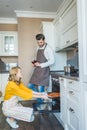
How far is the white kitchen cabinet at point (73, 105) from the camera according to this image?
6.63 ft

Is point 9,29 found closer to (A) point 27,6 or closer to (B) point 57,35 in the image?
(A) point 27,6

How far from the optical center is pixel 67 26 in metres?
3.28

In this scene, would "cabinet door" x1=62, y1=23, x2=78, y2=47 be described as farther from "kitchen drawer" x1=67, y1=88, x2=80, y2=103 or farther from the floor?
the floor

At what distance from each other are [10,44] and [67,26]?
267 cm

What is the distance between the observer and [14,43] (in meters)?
→ 5.53

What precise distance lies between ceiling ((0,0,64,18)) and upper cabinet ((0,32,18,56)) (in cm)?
62

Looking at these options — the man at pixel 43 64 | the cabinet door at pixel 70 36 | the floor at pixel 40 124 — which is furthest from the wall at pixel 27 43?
the floor at pixel 40 124

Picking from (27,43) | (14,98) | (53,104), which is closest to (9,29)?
(27,43)

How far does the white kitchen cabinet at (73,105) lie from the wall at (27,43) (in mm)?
2629

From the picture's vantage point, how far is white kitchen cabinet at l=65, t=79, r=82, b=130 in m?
2.02

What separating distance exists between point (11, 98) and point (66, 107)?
83cm

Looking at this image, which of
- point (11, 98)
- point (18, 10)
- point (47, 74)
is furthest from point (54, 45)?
point (11, 98)

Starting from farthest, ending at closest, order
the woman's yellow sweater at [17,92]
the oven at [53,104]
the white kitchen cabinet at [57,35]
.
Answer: the white kitchen cabinet at [57,35], the oven at [53,104], the woman's yellow sweater at [17,92]

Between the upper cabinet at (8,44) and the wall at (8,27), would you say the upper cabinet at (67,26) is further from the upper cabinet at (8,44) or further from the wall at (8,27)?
the wall at (8,27)
